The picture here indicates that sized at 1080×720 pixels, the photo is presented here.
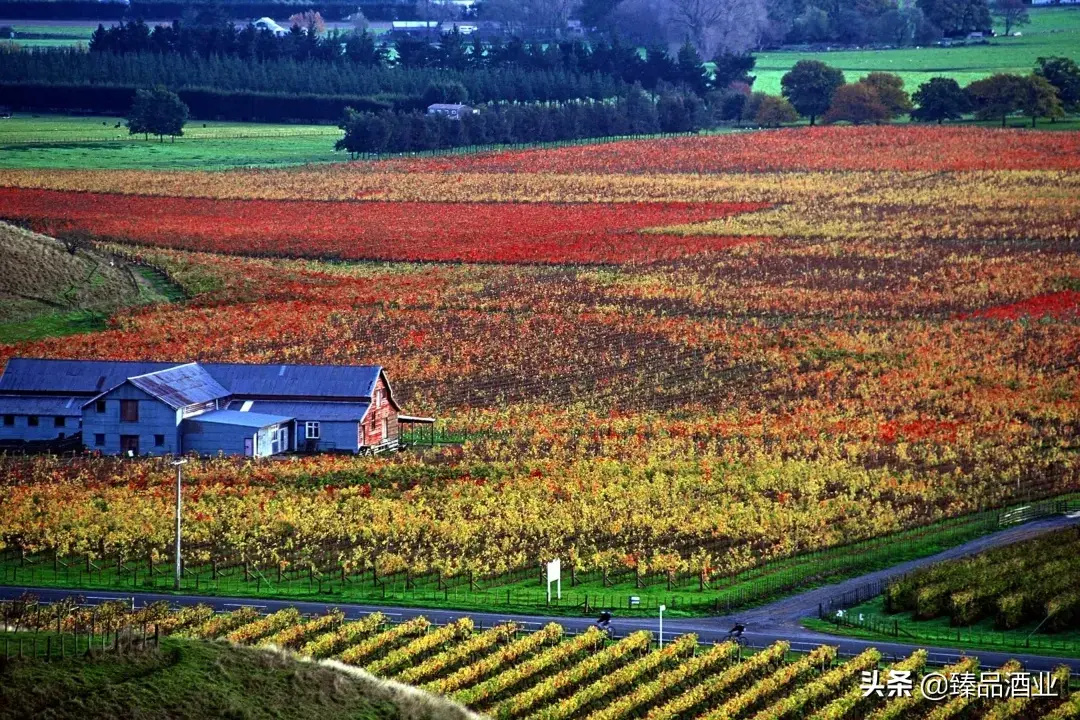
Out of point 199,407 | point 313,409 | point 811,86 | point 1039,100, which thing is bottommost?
point 313,409

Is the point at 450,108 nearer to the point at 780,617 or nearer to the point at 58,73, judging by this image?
the point at 58,73

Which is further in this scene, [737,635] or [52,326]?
[52,326]

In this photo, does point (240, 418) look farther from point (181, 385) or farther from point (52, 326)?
point (52, 326)

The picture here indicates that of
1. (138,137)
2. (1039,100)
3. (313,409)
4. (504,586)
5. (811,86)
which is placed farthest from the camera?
(811,86)

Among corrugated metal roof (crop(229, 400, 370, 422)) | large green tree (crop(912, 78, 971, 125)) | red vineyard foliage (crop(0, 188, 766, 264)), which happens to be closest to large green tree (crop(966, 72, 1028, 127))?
large green tree (crop(912, 78, 971, 125))

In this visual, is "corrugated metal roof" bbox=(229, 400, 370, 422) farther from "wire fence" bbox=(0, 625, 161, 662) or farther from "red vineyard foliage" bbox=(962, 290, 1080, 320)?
"red vineyard foliage" bbox=(962, 290, 1080, 320)

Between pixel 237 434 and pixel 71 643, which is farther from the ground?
pixel 71 643

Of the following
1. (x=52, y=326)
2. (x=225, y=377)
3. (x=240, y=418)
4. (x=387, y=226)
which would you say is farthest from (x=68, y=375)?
(x=387, y=226)
